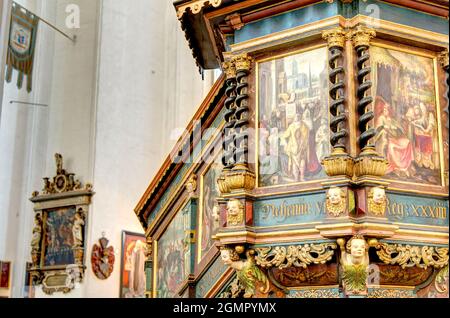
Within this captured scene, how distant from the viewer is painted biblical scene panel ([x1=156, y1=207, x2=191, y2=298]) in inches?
329

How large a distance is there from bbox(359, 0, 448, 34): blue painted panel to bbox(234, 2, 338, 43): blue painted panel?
11.2 inches

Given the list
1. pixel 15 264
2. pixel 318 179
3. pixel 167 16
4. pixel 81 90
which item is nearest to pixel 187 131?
pixel 167 16

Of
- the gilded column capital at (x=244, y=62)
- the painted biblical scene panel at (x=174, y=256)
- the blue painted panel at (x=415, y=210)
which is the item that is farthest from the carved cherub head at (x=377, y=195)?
the painted biblical scene panel at (x=174, y=256)

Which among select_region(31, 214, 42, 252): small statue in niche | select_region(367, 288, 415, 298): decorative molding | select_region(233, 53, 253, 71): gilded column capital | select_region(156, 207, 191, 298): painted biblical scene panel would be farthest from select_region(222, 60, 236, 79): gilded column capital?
select_region(31, 214, 42, 252): small statue in niche

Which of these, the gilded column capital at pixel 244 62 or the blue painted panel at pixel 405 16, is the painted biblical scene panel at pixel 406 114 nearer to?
the blue painted panel at pixel 405 16

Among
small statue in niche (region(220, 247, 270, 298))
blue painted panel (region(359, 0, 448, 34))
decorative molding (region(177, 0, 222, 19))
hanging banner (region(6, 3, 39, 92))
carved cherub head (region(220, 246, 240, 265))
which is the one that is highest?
hanging banner (region(6, 3, 39, 92))

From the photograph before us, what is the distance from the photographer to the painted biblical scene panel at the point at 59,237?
12.9 meters

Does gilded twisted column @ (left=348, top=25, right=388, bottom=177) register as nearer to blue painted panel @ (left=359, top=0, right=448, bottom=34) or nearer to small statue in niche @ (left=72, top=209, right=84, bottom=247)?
blue painted panel @ (left=359, top=0, right=448, bottom=34)

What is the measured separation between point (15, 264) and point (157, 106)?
3.99m

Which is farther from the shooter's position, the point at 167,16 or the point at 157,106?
the point at 157,106

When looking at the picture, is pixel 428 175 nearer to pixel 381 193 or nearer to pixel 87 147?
pixel 381 193

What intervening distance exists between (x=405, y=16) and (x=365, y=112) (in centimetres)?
101

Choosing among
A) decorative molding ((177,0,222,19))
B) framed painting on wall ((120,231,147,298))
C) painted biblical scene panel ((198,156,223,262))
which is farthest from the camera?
framed painting on wall ((120,231,147,298))
